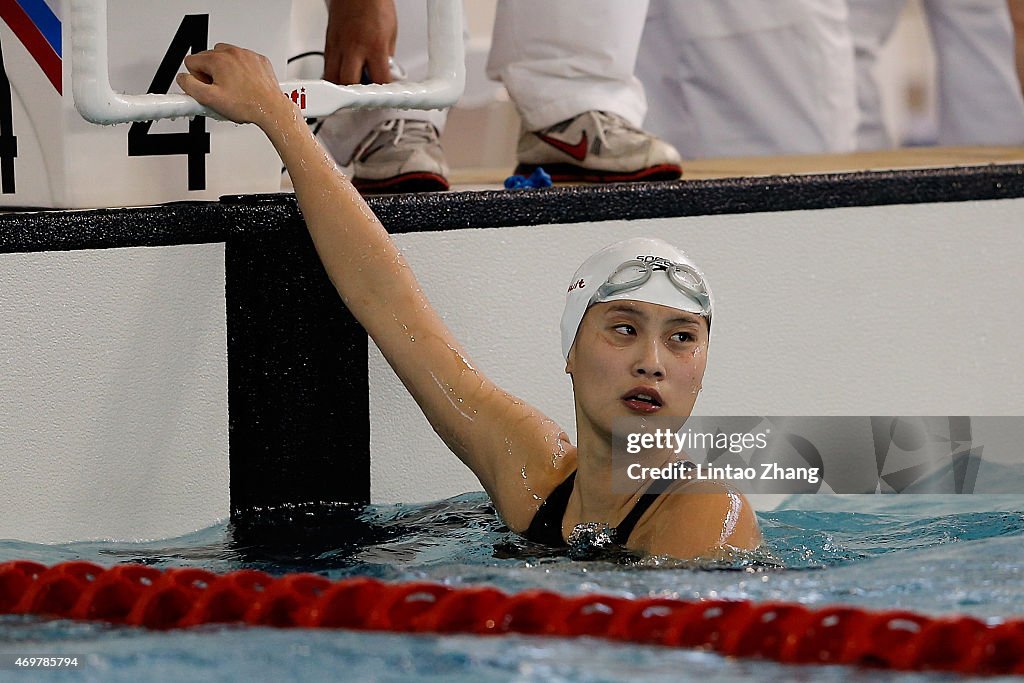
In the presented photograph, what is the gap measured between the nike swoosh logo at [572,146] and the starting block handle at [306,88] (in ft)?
1.30

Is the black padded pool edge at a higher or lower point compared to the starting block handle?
lower

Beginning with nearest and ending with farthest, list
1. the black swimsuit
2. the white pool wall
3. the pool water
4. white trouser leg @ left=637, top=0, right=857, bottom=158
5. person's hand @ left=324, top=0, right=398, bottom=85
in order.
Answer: the pool water < the black swimsuit < the white pool wall < person's hand @ left=324, top=0, right=398, bottom=85 < white trouser leg @ left=637, top=0, right=857, bottom=158

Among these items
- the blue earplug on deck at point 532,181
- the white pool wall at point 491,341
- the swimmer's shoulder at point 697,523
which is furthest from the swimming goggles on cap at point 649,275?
the blue earplug on deck at point 532,181

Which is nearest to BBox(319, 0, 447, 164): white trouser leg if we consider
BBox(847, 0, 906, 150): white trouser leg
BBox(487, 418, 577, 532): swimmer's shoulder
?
BBox(487, 418, 577, 532): swimmer's shoulder

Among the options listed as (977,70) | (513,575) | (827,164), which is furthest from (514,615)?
(977,70)

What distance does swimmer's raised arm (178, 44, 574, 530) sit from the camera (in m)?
1.98

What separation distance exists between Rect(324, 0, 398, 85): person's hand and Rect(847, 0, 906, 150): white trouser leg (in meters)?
2.41

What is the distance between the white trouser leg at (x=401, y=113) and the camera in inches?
102

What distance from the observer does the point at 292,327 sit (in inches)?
86.0

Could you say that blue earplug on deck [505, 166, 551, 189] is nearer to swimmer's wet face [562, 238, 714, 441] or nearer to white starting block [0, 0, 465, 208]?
white starting block [0, 0, 465, 208]

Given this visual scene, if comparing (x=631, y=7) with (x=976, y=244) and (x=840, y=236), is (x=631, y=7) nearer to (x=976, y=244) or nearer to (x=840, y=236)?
(x=840, y=236)

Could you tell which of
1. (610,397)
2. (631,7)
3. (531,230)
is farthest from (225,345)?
(631,7)

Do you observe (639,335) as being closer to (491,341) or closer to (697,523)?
(697,523)

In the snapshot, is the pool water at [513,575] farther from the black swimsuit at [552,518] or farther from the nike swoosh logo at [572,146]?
the nike swoosh logo at [572,146]
